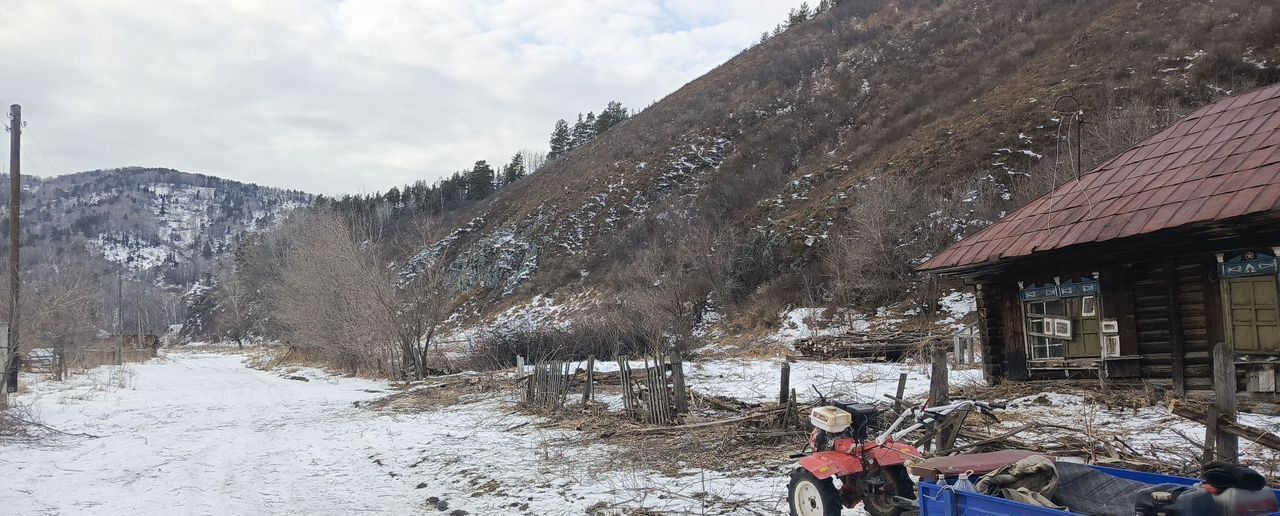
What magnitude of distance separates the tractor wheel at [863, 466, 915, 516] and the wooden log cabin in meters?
6.19

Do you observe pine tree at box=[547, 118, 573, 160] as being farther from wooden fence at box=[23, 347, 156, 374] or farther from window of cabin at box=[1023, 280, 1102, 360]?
window of cabin at box=[1023, 280, 1102, 360]

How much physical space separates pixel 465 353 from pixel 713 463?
1865 cm

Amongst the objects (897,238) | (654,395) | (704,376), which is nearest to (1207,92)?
(897,238)

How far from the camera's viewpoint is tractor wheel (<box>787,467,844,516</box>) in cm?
553

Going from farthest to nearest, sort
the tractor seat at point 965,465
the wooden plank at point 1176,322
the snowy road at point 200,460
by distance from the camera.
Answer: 1. the wooden plank at point 1176,322
2. the snowy road at point 200,460
3. the tractor seat at point 965,465

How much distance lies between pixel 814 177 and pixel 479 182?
4815 centimetres

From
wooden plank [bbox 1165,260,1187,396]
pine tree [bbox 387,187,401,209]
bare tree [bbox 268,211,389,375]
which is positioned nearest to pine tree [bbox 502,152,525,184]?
pine tree [bbox 387,187,401,209]

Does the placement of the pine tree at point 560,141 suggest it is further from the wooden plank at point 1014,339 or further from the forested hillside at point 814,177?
the wooden plank at point 1014,339

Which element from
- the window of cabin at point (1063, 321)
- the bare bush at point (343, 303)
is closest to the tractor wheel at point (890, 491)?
the window of cabin at point (1063, 321)

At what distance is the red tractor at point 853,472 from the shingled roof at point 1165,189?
5968 mm

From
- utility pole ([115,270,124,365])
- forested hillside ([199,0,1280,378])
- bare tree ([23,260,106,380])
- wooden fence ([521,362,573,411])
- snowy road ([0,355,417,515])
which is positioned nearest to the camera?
snowy road ([0,355,417,515])

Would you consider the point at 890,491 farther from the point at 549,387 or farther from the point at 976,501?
the point at 549,387

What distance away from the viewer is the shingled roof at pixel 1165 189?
931cm

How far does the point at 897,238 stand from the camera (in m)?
26.1
